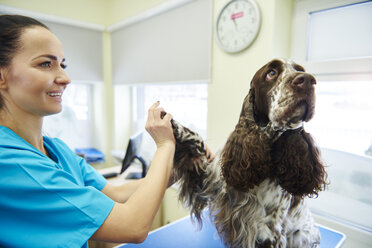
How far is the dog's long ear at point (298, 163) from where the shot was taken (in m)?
0.76

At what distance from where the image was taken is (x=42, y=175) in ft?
2.24

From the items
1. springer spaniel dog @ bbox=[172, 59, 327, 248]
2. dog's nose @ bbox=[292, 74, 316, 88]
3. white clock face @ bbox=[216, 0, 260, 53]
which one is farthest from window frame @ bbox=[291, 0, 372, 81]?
dog's nose @ bbox=[292, 74, 316, 88]

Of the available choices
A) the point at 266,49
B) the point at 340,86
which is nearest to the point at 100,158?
the point at 266,49

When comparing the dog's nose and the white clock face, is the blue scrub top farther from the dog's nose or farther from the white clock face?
the white clock face

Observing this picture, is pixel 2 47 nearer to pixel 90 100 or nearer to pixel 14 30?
pixel 14 30

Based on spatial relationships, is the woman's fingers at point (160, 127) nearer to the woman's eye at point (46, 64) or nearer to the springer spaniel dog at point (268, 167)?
the springer spaniel dog at point (268, 167)

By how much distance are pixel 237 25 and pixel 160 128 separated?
3.62ft

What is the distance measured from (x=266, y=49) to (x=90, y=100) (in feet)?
9.80

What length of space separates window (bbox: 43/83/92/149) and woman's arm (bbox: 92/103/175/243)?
9.83 ft

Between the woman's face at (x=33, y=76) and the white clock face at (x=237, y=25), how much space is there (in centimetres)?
117

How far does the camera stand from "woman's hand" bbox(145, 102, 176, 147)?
2.94 ft

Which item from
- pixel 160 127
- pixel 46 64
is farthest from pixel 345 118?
pixel 46 64

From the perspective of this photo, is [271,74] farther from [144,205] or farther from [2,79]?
[2,79]

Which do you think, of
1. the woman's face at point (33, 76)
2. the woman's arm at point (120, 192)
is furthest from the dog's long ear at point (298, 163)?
the woman's face at point (33, 76)
